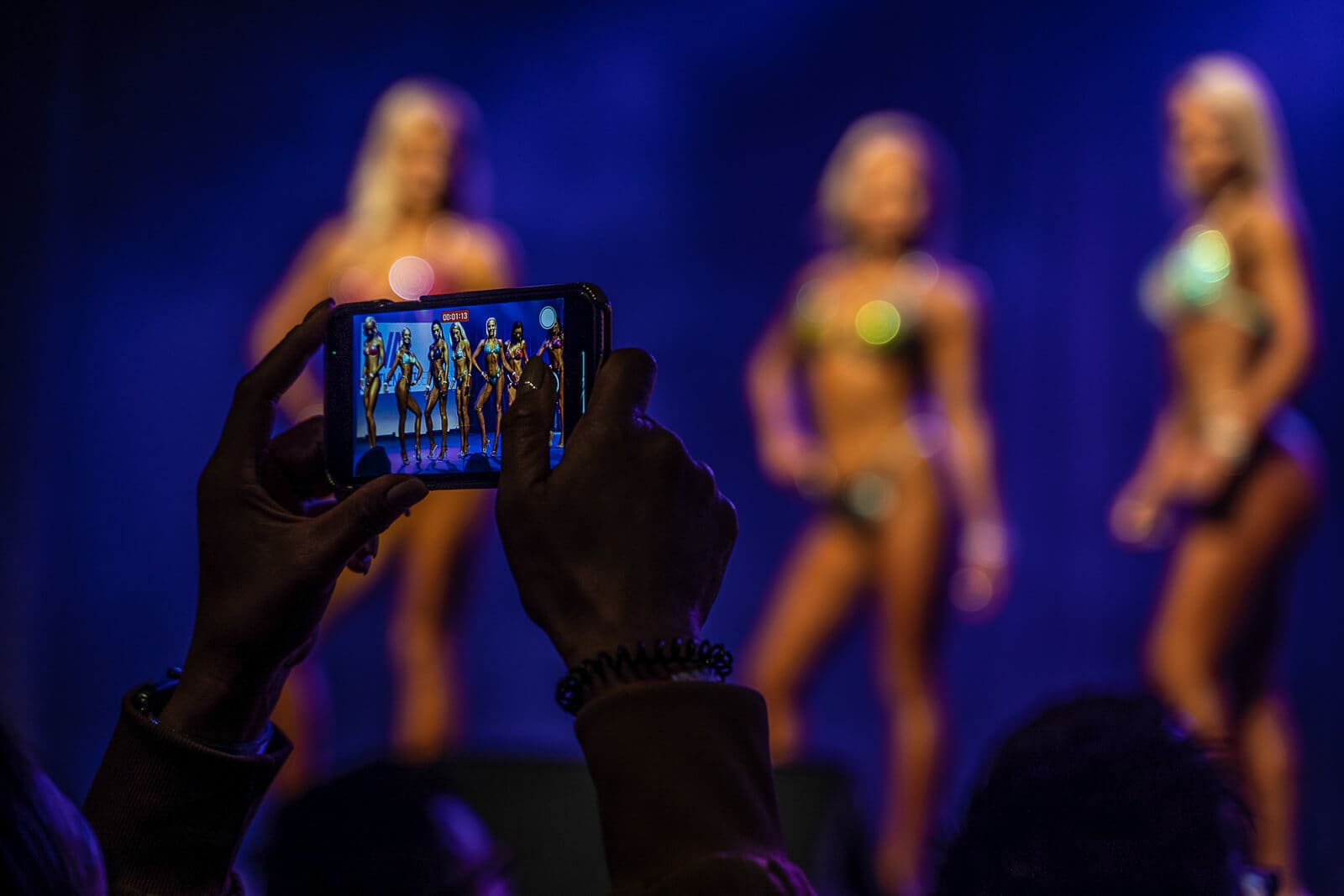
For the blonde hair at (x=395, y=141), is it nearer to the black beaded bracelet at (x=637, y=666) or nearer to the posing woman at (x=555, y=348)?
the posing woman at (x=555, y=348)

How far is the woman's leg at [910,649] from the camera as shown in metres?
3.12

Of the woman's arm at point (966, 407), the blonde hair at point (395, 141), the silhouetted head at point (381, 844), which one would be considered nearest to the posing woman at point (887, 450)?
the woman's arm at point (966, 407)

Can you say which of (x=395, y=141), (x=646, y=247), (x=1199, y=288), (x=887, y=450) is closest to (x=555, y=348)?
(x=887, y=450)

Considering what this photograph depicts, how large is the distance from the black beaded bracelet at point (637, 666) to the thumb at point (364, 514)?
21 centimetres

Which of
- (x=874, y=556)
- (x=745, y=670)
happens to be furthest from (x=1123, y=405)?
(x=745, y=670)

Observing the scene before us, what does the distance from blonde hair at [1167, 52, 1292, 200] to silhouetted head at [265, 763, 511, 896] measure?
2.50m

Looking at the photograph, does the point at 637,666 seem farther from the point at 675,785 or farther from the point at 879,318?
the point at 879,318

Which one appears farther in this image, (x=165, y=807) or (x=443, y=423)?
(x=443, y=423)

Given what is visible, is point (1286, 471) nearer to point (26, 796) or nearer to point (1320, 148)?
point (1320, 148)

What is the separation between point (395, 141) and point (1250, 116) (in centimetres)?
241

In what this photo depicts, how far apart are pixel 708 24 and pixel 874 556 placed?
1.66 metres

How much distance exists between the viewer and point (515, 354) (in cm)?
92

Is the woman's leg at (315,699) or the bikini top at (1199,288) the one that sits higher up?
the bikini top at (1199,288)

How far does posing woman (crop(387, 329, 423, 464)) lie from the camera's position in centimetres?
96
